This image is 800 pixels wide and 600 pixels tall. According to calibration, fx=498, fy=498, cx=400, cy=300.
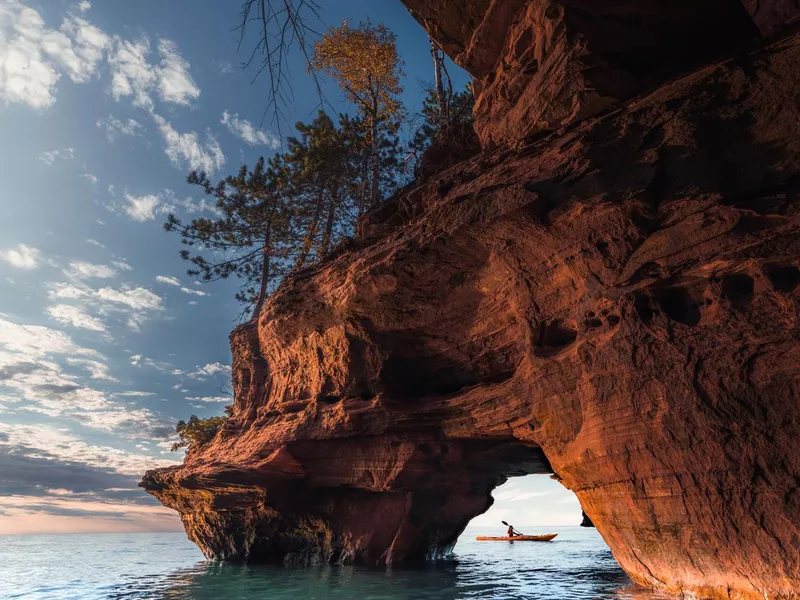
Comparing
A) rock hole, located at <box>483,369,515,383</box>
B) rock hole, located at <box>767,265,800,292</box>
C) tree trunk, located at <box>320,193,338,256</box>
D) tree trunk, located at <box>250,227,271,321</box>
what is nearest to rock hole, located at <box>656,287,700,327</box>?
rock hole, located at <box>767,265,800,292</box>

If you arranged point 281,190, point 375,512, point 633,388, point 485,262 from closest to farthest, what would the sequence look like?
point 633,388 → point 485,262 → point 375,512 → point 281,190

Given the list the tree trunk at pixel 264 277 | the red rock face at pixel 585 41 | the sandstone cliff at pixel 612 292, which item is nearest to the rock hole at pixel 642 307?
the sandstone cliff at pixel 612 292

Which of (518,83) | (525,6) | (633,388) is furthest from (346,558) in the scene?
(525,6)

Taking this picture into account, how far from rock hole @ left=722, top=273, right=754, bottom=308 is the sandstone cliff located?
0.10 ft

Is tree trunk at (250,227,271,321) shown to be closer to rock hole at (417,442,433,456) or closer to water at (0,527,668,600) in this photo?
water at (0,527,668,600)

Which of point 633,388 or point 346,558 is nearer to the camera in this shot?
point 633,388

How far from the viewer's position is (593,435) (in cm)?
1018

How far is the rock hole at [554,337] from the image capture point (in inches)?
444

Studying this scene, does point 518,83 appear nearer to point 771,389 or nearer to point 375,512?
point 771,389

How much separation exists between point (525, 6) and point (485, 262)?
18.8 ft

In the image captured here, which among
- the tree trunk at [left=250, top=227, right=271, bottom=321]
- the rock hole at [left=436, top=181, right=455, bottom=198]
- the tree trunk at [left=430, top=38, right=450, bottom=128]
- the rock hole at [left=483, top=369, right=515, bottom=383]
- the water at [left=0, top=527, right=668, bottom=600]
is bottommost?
the water at [left=0, top=527, right=668, bottom=600]

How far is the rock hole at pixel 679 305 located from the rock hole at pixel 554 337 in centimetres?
221

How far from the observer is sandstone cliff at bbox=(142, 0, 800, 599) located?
26.7ft

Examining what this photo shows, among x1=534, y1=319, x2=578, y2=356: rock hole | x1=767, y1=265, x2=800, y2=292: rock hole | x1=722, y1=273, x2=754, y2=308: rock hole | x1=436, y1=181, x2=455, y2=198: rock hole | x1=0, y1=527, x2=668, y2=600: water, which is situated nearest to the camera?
x1=767, y1=265, x2=800, y2=292: rock hole
